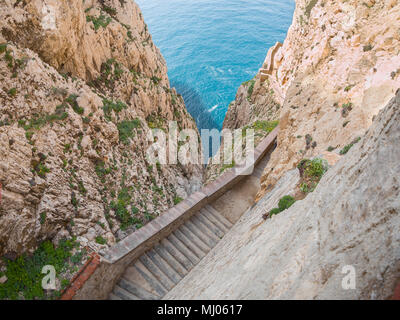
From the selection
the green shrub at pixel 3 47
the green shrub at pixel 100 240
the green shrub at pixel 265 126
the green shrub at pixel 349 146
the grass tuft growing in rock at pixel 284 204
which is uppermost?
the green shrub at pixel 3 47

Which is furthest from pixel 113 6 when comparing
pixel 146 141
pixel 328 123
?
pixel 328 123

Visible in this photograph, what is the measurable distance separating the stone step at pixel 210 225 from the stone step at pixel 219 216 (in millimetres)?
553

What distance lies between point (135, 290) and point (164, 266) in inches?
52.1

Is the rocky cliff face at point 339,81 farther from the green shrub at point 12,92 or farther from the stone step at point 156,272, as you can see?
the green shrub at point 12,92

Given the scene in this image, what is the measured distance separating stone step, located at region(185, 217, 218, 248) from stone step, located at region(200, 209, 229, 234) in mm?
749

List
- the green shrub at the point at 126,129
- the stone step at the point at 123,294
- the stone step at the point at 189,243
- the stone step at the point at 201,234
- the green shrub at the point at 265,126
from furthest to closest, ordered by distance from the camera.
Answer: the green shrub at the point at 265,126
the green shrub at the point at 126,129
the stone step at the point at 201,234
the stone step at the point at 189,243
the stone step at the point at 123,294

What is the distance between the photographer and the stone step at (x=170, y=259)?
9.26m

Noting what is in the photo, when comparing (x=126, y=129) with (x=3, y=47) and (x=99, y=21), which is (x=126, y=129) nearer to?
(x=3, y=47)

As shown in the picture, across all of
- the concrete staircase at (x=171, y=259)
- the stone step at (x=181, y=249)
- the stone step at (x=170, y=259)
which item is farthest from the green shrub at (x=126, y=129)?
the stone step at (x=170, y=259)

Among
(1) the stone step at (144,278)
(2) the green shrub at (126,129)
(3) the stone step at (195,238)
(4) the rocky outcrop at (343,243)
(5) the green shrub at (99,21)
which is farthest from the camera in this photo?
(5) the green shrub at (99,21)

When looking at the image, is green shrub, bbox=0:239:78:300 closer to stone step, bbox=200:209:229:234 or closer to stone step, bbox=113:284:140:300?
stone step, bbox=113:284:140:300

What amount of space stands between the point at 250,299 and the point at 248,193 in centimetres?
948

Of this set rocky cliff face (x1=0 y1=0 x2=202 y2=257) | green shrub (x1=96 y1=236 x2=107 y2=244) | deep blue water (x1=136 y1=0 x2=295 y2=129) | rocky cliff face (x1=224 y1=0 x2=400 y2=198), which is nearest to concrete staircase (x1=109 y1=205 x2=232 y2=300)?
green shrub (x1=96 y1=236 x2=107 y2=244)
